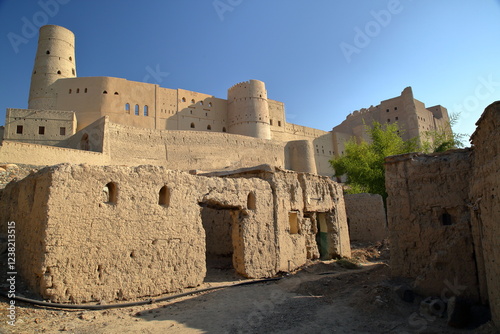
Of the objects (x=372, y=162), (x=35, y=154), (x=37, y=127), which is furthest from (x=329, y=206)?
(x=37, y=127)

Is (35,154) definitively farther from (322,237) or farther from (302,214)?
A: (322,237)

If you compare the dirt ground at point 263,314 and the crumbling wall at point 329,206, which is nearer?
the dirt ground at point 263,314

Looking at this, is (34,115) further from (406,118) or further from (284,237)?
(406,118)

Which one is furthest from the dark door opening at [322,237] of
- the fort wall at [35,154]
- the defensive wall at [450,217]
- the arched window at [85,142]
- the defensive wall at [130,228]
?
the arched window at [85,142]

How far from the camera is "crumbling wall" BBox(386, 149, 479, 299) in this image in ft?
18.8

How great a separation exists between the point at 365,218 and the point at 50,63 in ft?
88.8

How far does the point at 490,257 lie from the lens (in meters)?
4.66

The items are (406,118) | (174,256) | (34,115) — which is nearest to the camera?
(174,256)

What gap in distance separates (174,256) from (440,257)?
15.8 feet

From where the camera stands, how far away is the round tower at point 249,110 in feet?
113

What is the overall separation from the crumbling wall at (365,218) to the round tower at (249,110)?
65.5ft

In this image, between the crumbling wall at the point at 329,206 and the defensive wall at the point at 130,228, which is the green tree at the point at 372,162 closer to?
the crumbling wall at the point at 329,206

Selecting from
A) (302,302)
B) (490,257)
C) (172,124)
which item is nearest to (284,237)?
(302,302)

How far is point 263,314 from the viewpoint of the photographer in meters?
5.96
